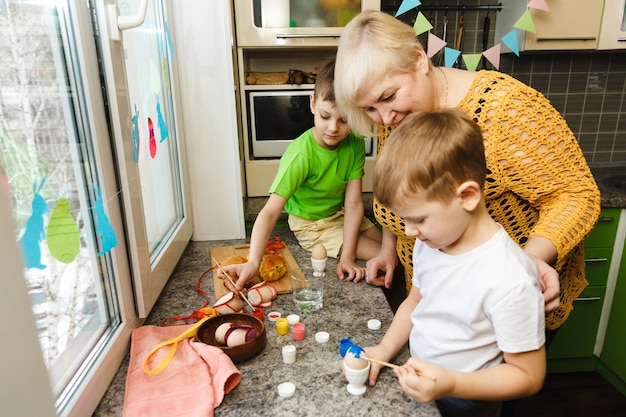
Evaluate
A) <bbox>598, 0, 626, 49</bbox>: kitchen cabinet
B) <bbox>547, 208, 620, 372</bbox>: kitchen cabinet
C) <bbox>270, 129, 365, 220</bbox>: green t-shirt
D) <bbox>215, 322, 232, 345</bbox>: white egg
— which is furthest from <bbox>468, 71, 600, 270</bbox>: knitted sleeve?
<bbox>598, 0, 626, 49</bbox>: kitchen cabinet

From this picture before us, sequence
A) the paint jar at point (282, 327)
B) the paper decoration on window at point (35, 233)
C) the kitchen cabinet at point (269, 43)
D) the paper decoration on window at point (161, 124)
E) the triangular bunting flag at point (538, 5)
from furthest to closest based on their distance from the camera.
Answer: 1. the triangular bunting flag at point (538, 5)
2. the kitchen cabinet at point (269, 43)
3. the paper decoration on window at point (161, 124)
4. the paint jar at point (282, 327)
5. the paper decoration on window at point (35, 233)

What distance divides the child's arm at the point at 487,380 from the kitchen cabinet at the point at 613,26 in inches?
70.2

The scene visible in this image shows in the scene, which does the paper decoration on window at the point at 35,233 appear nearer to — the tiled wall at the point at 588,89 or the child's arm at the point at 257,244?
the child's arm at the point at 257,244

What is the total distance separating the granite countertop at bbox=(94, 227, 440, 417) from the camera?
693 mm

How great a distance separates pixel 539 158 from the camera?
87 cm

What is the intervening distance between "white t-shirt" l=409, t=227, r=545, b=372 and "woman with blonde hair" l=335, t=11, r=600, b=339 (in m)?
0.19

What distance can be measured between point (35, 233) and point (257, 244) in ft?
2.00

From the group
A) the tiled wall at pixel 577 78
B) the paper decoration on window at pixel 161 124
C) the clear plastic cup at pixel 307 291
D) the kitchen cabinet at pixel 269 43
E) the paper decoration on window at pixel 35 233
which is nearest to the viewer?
the paper decoration on window at pixel 35 233

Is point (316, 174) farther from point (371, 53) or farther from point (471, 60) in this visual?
point (471, 60)

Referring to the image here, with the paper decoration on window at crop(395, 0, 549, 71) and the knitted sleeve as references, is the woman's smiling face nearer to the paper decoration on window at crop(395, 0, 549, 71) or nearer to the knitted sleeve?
the knitted sleeve

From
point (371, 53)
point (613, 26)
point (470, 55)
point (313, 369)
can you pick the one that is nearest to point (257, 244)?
point (313, 369)

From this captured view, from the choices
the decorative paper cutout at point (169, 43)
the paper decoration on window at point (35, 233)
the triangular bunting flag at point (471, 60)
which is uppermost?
the decorative paper cutout at point (169, 43)

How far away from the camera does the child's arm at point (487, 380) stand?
63 centimetres

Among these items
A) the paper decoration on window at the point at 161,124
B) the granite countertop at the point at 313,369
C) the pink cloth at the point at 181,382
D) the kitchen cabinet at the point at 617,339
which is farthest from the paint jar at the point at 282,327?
the kitchen cabinet at the point at 617,339
